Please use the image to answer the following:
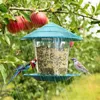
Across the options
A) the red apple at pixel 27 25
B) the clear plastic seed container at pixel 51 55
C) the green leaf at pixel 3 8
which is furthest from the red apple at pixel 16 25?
the clear plastic seed container at pixel 51 55

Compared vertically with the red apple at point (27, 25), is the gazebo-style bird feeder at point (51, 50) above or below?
below

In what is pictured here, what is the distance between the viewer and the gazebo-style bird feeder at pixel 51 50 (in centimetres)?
292

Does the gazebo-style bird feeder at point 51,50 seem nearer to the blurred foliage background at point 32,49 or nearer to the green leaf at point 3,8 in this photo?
the blurred foliage background at point 32,49

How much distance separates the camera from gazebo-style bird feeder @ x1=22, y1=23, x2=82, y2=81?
9.57 feet

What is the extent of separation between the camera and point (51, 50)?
3.12m

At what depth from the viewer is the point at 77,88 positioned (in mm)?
16719

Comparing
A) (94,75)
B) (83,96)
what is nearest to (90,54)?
(83,96)

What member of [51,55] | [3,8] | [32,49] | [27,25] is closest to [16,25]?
[27,25]

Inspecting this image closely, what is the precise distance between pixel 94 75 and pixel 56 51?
636 inches

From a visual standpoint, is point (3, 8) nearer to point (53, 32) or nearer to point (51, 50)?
point (53, 32)

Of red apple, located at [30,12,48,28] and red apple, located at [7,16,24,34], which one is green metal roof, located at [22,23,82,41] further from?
red apple, located at [7,16,24,34]

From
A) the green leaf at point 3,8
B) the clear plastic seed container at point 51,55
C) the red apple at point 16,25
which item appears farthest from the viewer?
the clear plastic seed container at point 51,55

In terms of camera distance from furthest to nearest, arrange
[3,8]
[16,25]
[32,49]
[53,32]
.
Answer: [32,49] → [53,32] → [16,25] → [3,8]

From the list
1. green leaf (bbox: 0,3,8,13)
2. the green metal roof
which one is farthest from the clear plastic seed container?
green leaf (bbox: 0,3,8,13)
